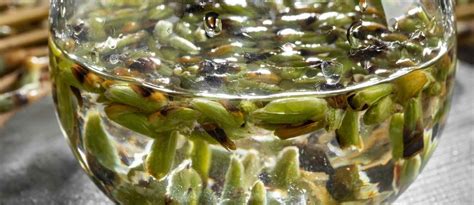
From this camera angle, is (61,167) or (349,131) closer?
(349,131)

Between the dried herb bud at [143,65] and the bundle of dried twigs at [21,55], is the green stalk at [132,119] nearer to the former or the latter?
the dried herb bud at [143,65]

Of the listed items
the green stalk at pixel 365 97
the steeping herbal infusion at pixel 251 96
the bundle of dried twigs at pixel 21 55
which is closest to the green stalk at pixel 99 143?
the steeping herbal infusion at pixel 251 96

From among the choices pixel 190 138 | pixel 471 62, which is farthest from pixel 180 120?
pixel 471 62

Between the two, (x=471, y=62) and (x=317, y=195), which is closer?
(x=317, y=195)

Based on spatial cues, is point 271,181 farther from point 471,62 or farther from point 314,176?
point 471,62

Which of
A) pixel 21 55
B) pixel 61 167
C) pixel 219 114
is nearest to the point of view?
pixel 219 114

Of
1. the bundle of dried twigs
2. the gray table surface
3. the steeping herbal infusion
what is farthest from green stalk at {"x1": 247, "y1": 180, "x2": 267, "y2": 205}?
the bundle of dried twigs

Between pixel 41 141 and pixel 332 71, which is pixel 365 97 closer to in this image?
pixel 332 71

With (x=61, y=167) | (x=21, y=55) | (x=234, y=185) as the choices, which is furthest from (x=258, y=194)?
(x=21, y=55)
